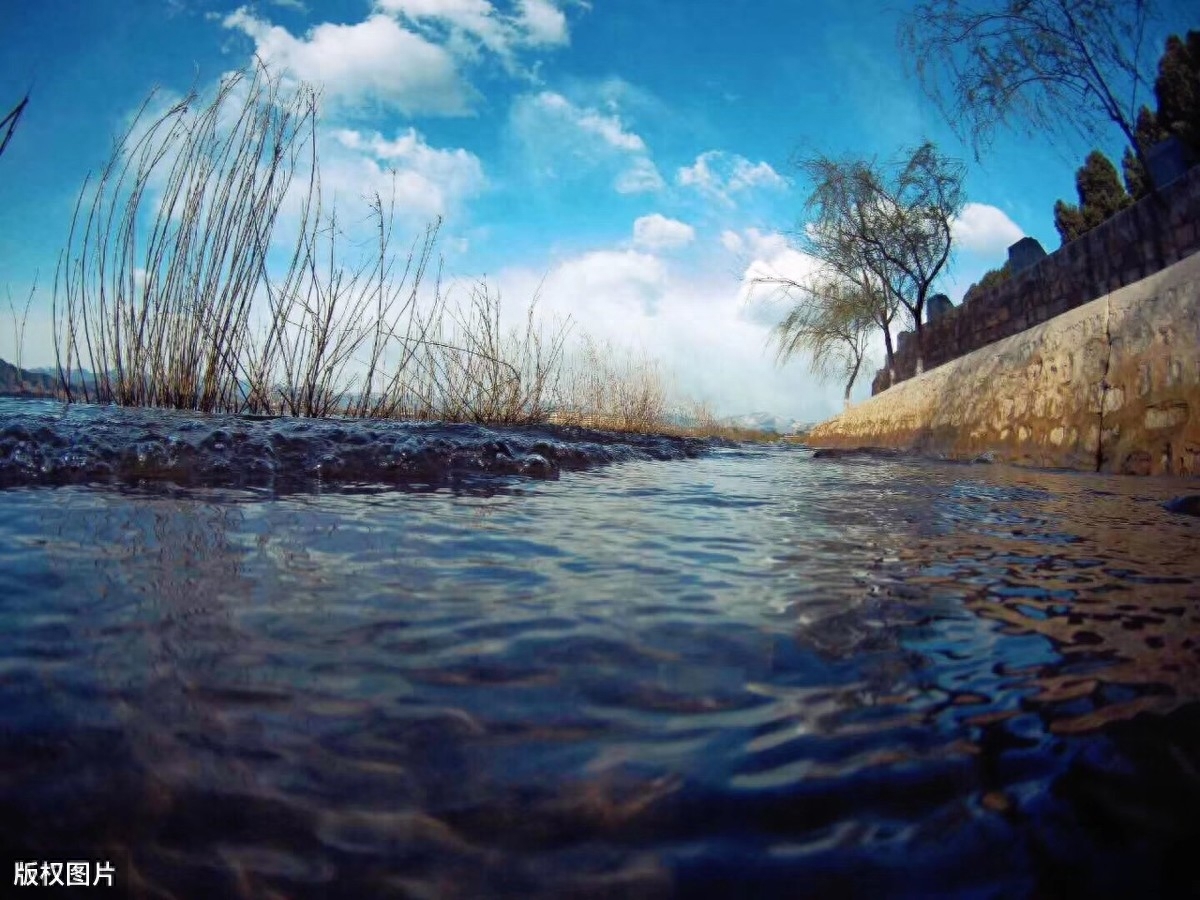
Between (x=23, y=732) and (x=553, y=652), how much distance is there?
39 centimetres

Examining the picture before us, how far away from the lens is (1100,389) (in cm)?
344

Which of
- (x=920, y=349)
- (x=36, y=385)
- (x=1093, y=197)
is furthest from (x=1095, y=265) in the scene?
(x=1093, y=197)

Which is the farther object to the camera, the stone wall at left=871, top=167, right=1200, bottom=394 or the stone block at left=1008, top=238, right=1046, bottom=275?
the stone block at left=1008, top=238, right=1046, bottom=275

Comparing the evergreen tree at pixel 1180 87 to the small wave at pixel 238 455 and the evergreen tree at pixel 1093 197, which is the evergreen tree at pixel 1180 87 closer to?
the evergreen tree at pixel 1093 197

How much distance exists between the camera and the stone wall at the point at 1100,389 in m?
2.89

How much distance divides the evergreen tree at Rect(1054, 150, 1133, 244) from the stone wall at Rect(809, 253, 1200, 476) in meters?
16.1

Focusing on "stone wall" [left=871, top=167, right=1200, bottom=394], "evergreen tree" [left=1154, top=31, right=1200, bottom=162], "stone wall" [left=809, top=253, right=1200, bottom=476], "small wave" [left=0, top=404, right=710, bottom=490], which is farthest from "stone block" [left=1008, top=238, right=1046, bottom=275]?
"small wave" [left=0, top=404, right=710, bottom=490]

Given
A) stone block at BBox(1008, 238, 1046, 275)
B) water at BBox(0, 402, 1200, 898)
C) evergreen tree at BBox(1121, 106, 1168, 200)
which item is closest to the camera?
water at BBox(0, 402, 1200, 898)

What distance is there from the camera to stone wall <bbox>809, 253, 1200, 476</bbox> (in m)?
2.89

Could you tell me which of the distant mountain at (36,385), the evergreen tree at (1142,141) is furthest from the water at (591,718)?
the evergreen tree at (1142,141)

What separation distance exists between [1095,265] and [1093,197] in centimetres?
1530

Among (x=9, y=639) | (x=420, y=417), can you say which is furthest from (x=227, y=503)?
(x=420, y=417)

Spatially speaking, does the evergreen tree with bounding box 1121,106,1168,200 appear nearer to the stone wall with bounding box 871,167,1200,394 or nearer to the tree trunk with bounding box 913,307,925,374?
→ the tree trunk with bounding box 913,307,925,374

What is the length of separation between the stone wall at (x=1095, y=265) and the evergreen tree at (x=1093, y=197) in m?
10.9
